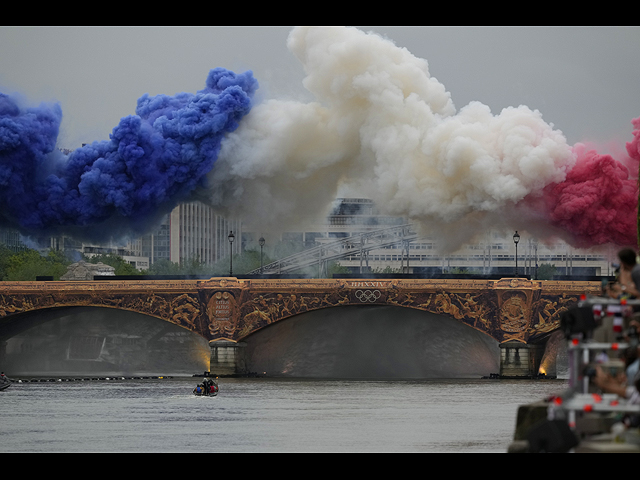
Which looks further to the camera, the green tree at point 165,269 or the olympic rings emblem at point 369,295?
the green tree at point 165,269

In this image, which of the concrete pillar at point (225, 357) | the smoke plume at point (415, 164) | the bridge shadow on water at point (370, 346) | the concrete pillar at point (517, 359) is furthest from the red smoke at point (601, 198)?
the concrete pillar at point (225, 357)

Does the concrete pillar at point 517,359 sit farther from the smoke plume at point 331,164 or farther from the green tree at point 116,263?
the green tree at point 116,263

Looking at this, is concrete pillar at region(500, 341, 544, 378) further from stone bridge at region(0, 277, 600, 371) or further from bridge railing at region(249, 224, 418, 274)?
bridge railing at region(249, 224, 418, 274)

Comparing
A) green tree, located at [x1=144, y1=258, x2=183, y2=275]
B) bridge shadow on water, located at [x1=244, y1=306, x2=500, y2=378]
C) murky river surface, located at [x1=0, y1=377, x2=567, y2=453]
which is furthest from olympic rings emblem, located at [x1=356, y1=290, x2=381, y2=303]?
green tree, located at [x1=144, y1=258, x2=183, y2=275]
